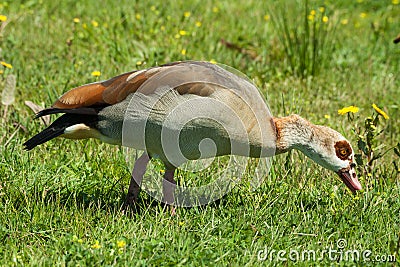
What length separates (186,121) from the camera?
4.58 meters

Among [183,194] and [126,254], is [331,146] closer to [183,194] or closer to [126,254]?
[183,194]

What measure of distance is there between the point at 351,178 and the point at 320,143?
0.33m

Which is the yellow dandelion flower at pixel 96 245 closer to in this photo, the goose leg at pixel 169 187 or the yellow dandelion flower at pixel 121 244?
the yellow dandelion flower at pixel 121 244

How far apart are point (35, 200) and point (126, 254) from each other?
97 cm

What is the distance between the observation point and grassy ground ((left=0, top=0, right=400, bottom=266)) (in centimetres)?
434

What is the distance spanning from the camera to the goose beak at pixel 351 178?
5.07 metres

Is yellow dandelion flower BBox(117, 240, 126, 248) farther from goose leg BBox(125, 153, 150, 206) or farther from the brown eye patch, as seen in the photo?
the brown eye patch

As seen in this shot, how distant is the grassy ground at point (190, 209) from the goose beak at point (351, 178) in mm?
88

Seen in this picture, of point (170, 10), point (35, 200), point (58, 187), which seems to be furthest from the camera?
point (170, 10)

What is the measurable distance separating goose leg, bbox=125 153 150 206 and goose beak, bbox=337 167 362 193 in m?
1.35

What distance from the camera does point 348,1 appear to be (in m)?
9.84

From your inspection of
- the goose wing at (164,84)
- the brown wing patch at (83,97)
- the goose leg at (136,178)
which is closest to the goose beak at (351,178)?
the goose wing at (164,84)

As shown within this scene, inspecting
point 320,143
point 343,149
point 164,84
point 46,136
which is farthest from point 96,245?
point 343,149

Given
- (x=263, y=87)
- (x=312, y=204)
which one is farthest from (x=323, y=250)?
(x=263, y=87)
